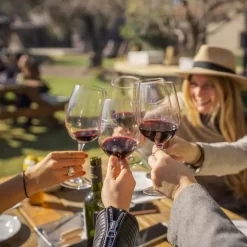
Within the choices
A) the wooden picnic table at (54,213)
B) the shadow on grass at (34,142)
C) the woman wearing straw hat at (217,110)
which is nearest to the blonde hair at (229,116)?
the woman wearing straw hat at (217,110)

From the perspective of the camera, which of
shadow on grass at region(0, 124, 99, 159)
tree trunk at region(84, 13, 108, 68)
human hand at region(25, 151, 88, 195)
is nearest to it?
human hand at region(25, 151, 88, 195)

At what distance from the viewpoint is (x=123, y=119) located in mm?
1305

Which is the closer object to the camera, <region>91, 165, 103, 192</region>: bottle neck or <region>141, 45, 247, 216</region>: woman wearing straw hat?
<region>91, 165, 103, 192</region>: bottle neck

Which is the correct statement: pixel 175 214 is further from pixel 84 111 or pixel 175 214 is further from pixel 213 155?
pixel 213 155

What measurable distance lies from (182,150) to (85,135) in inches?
19.0

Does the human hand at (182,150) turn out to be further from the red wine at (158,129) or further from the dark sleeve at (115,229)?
the dark sleeve at (115,229)

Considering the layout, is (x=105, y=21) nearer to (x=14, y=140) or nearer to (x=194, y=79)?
(x=14, y=140)

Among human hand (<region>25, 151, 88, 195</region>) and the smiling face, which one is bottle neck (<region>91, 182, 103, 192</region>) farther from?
the smiling face

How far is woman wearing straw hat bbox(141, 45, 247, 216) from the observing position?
7.25 feet

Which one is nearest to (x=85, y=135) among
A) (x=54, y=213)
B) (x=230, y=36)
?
(x=54, y=213)

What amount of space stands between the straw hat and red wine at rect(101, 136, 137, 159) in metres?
1.11

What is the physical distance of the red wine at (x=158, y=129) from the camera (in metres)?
1.32

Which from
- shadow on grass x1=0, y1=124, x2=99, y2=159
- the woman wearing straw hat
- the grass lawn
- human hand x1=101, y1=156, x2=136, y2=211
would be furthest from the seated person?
shadow on grass x1=0, y1=124, x2=99, y2=159

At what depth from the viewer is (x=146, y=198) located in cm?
161
